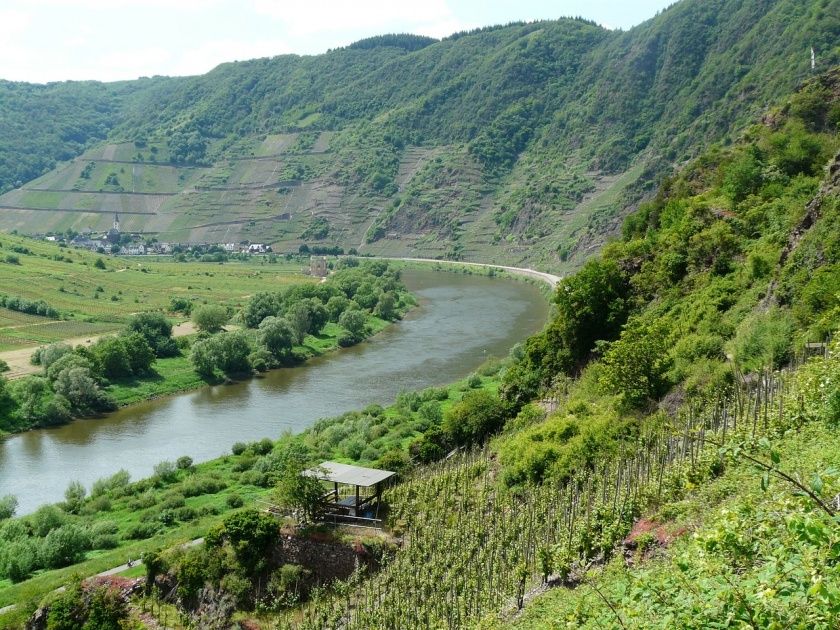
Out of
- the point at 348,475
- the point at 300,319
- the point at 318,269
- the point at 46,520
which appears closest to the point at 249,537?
the point at 348,475

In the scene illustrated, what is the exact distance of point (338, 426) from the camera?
41438 millimetres

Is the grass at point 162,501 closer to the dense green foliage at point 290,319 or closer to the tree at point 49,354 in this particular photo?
the dense green foliage at point 290,319

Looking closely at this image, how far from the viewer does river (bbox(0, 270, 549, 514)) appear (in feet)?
138

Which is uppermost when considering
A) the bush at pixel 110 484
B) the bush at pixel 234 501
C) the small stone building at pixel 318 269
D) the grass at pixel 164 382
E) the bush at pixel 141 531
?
the small stone building at pixel 318 269

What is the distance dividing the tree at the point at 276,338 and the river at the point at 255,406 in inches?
114

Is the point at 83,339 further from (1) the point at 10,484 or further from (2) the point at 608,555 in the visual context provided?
(2) the point at 608,555

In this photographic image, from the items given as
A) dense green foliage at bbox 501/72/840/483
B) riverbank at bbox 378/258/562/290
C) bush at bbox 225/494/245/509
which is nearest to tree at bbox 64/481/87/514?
bush at bbox 225/494/245/509

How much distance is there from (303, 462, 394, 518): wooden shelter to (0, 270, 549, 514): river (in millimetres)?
17664

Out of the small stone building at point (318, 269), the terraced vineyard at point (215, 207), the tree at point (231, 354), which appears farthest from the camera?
the terraced vineyard at point (215, 207)

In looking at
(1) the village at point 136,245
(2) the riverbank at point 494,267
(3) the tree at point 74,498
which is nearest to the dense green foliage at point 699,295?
(3) the tree at point 74,498

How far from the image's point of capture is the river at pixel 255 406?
42.0 meters

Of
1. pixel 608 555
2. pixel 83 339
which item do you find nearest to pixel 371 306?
pixel 83 339

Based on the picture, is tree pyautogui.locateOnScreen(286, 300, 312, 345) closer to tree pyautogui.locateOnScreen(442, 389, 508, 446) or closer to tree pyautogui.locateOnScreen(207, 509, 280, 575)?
tree pyautogui.locateOnScreen(442, 389, 508, 446)

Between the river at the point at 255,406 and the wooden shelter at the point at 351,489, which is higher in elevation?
the wooden shelter at the point at 351,489
